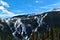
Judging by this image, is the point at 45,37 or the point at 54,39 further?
the point at 45,37

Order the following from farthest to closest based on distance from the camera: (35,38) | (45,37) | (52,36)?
(35,38), (45,37), (52,36)

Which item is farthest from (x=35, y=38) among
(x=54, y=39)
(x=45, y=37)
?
(x=54, y=39)

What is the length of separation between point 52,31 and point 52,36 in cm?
127

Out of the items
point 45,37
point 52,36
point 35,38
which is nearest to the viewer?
point 52,36

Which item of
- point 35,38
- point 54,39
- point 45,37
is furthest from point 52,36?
point 35,38

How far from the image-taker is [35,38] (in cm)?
8512

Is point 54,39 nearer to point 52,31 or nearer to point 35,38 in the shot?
point 52,31

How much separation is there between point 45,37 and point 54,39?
10497 millimetres

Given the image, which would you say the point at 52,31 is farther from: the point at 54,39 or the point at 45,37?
the point at 45,37

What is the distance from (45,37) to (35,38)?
13.4 meters

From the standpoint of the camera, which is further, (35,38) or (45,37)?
(35,38)

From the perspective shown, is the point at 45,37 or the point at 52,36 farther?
the point at 45,37

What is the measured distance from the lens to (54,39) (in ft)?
202

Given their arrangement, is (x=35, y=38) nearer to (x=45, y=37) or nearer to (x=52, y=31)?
(x=45, y=37)
